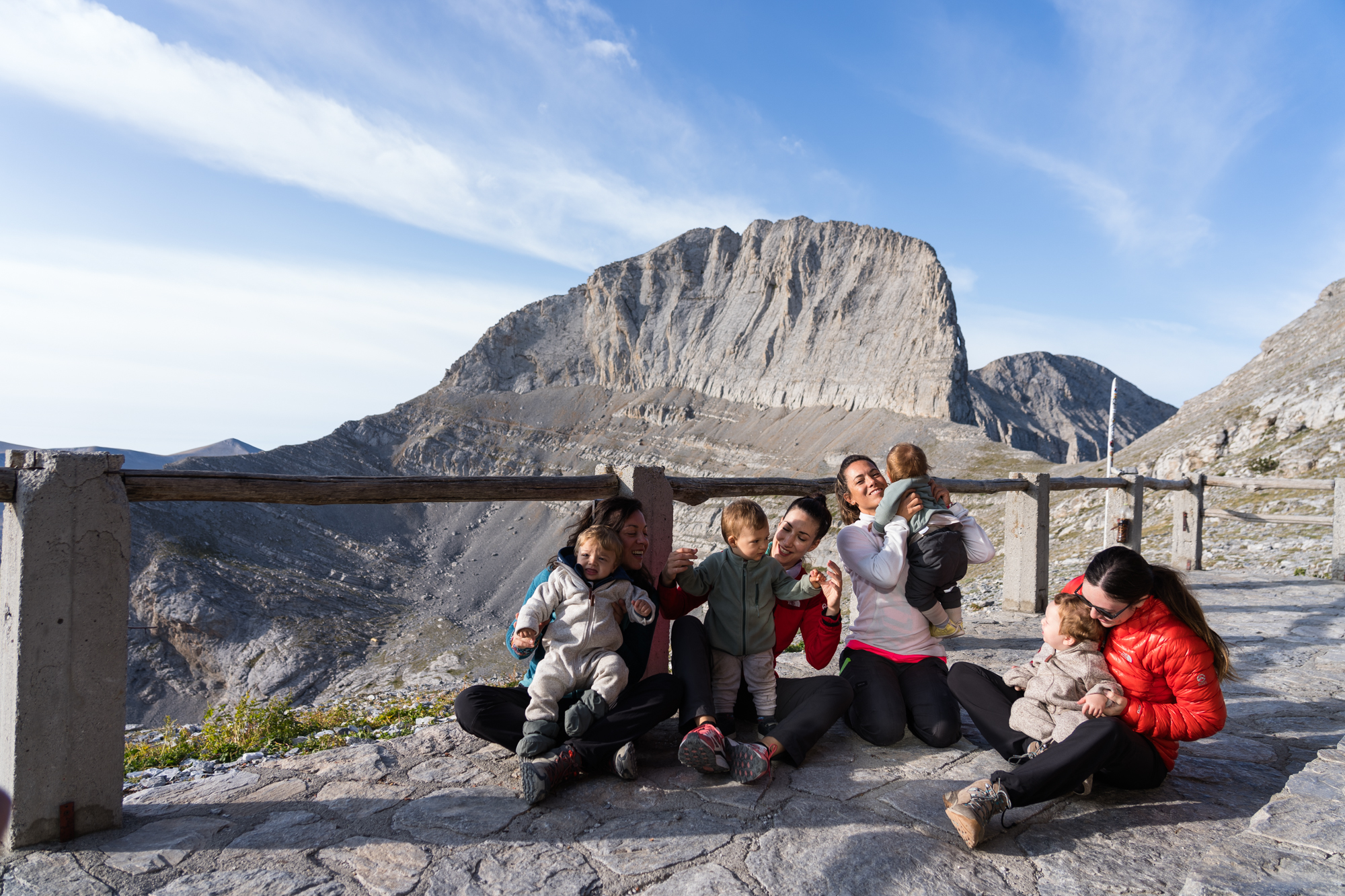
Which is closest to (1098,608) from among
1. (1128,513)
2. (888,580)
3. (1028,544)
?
(888,580)

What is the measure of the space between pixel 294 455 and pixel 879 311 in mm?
52821

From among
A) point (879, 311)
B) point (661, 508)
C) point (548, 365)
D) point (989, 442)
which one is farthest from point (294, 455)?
point (661, 508)

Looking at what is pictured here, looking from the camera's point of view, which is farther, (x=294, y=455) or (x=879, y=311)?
(x=294, y=455)

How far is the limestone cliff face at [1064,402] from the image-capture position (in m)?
100

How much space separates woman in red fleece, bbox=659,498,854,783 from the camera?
3.13 meters

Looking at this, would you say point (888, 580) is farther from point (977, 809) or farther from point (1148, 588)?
point (977, 809)

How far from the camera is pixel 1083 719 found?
9.64 ft

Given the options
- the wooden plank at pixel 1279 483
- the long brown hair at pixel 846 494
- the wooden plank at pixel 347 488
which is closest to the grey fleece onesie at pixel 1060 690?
the long brown hair at pixel 846 494

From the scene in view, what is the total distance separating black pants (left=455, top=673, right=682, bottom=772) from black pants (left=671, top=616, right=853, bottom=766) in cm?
10

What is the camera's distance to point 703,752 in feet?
10.2

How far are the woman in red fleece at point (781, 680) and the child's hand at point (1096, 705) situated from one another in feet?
3.45

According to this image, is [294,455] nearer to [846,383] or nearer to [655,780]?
[846,383]

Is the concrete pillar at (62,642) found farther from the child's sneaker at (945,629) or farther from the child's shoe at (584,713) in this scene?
the child's sneaker at (945,629)

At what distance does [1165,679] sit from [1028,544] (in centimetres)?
465
